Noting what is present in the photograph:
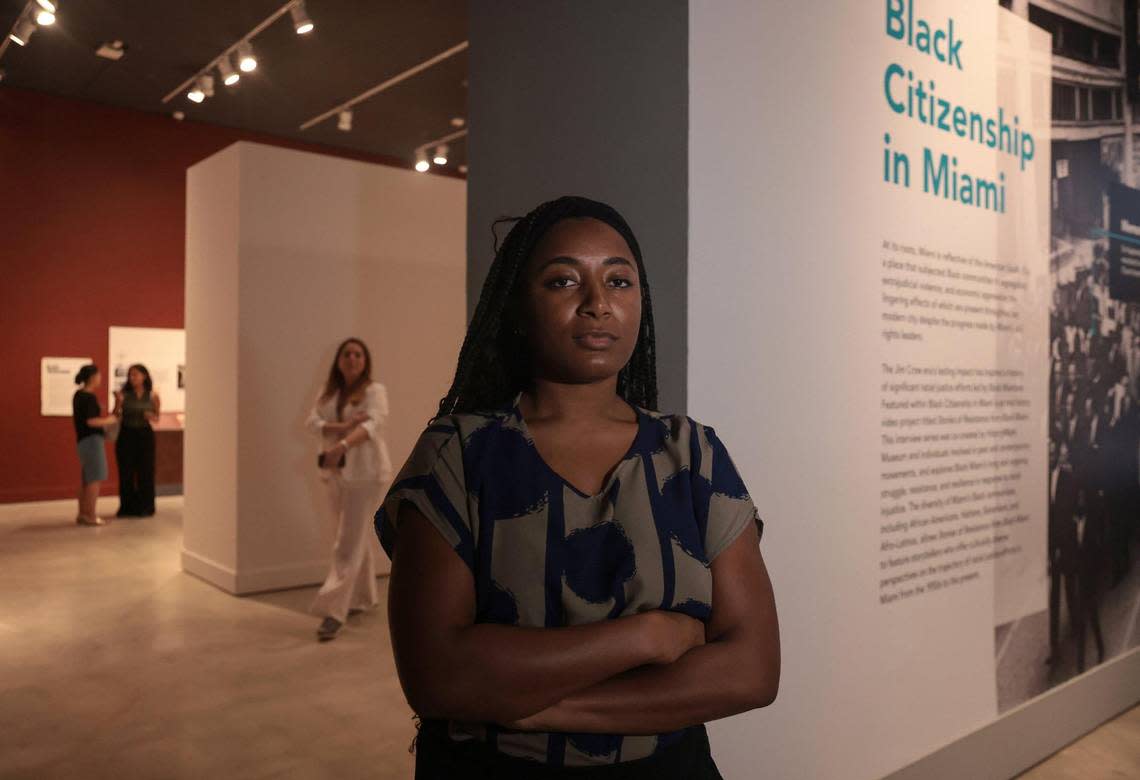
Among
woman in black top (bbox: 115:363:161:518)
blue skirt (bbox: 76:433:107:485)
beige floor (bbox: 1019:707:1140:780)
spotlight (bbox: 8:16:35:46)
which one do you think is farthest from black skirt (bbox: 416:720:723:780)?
woman in black top (bbox: 115:363:161:518)

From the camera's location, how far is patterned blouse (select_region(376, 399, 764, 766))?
1.32 meters

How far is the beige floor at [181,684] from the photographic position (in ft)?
11.6

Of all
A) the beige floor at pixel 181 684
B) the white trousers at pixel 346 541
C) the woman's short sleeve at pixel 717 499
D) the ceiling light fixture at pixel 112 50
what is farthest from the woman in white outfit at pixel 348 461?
the ceiling light fixture at pixel 112 50

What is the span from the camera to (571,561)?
1.32 metres

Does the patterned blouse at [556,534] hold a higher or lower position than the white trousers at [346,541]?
higher

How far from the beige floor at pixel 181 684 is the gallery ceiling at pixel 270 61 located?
489 cm

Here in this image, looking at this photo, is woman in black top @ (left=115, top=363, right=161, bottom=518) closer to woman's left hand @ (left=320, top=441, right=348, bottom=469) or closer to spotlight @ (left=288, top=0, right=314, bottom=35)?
spotlight @ (left=288, top=0, right=314, bottom=35)

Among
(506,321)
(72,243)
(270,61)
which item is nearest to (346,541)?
(506,321)

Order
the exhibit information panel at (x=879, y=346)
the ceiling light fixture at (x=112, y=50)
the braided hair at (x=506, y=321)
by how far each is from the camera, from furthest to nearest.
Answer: the ceiling light fixture at (x=112, y=50) → the exhibit information panel at (x=879, y=346) → the braided hair at (x=506, y=321)

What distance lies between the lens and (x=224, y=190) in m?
6.66

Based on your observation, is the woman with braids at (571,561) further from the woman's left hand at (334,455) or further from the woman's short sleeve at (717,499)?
the woman's left hand at (334,455)

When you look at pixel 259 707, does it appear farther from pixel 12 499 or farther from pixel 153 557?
pixel 12 499

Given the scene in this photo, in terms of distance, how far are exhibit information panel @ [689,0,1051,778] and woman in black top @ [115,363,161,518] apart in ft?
28.3

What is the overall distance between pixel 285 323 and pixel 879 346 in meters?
4.99
